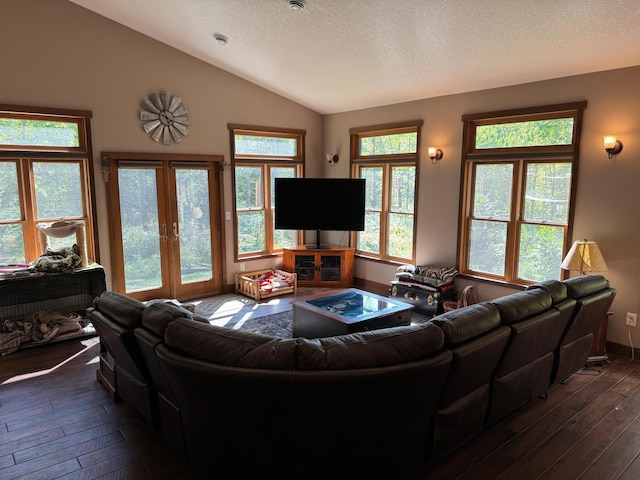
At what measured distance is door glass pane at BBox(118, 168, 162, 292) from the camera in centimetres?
532

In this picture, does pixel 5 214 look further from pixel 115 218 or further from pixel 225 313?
pixel 225 313

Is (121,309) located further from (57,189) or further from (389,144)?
(389,144)

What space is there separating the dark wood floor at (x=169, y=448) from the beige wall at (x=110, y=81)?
226cm

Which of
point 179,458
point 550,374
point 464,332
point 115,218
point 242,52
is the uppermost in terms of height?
point 242,52

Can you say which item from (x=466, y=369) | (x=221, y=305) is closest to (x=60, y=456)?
(x=466, y=369)

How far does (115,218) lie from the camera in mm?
5207

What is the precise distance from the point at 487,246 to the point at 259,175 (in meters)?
3.37

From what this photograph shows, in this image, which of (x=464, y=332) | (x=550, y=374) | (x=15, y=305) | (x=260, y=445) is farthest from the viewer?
(x=15, y=305)

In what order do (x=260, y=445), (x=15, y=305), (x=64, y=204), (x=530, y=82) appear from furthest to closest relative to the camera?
(x=64, y=204)
(x=530, y=82)
(x=15, y=305)
(x=260, y=445)

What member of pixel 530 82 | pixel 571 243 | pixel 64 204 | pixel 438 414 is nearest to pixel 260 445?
pixel 438 414

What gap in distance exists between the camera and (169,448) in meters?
2.67

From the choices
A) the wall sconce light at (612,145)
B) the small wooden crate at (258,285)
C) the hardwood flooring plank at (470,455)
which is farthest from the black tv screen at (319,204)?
the hardwood flooring plank at (470,455)

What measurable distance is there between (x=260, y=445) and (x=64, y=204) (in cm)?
410

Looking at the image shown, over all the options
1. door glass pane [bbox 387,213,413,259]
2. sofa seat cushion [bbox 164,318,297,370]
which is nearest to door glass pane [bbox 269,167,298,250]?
door glass pane [bbox 387,213,413,259]
